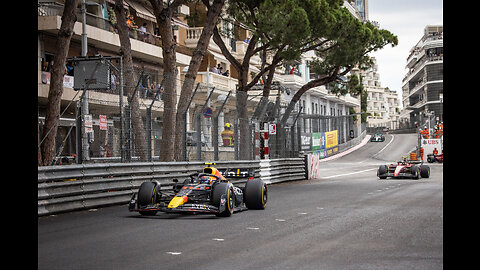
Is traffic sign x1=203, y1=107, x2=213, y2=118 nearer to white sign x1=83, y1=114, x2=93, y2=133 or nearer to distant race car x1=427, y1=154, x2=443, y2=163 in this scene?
white sign x1=83, y1=114, x2=93, y2=133

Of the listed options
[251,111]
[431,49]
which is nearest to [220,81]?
[251,111]

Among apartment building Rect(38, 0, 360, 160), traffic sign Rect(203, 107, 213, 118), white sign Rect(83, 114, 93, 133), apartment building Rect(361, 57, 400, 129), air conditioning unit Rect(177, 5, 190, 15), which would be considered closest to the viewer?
white sign Rect(83, 114, 93, 133)

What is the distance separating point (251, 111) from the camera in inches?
899

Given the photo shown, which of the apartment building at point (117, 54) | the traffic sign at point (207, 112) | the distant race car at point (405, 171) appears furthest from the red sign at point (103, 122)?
the distant race car at point (405, 171)

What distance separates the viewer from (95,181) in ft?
42.4

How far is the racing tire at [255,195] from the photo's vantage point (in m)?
12.1

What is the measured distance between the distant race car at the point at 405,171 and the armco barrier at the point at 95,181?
35.7 ft

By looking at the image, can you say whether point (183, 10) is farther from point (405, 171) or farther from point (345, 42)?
point (405, 171)

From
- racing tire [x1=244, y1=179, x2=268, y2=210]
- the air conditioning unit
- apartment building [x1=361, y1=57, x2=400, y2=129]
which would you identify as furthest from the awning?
apartment building [x1=361, y1=57, x2=400, y2=129]

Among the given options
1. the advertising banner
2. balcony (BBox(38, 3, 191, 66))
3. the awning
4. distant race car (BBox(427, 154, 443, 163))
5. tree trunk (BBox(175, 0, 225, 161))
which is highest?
the awning

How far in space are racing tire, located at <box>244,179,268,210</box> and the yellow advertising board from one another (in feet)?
164

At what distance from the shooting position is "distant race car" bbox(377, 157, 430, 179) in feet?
82.1
